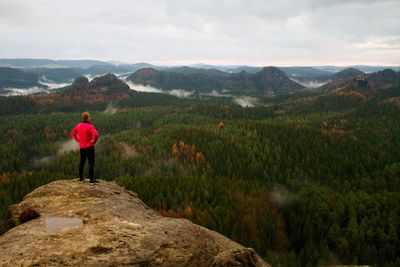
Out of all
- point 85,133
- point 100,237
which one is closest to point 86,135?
point 85,133

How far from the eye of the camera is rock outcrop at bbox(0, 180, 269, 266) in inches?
925

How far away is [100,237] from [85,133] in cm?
1141

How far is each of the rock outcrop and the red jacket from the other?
470 centimetres

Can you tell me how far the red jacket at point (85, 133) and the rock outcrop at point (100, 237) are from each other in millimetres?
4701

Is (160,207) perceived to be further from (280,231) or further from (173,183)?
(280,231)

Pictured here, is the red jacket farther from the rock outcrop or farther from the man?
the rock outcrop

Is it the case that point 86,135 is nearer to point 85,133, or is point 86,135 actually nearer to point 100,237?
point 85,133

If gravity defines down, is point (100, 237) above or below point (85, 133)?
below

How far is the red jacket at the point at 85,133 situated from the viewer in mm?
33375

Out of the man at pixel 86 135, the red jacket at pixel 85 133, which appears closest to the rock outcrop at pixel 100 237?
the man at pixel 86 135

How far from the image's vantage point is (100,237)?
2552 cm

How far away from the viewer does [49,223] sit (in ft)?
90.2

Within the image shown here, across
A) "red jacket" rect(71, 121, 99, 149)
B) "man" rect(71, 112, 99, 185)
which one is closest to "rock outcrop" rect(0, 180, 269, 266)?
"man" rect(71, 112, 99, 185)

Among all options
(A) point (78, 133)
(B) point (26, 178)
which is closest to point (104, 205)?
(A) point (78, 133)
